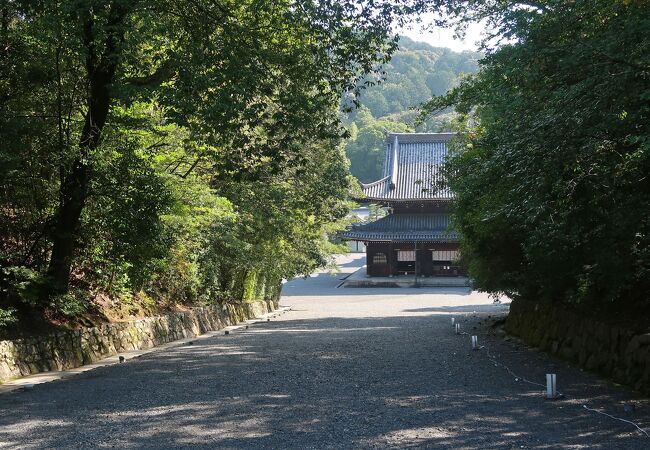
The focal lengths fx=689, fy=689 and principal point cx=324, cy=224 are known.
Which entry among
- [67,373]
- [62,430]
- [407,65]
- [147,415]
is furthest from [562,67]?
[407,65]

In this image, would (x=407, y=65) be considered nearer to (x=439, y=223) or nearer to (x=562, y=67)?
(x=439, y=223)

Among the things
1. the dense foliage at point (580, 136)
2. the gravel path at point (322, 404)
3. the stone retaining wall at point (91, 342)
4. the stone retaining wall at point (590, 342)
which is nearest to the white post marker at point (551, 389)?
the gravel path at point (322, 404)

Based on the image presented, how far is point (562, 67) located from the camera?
6512mm

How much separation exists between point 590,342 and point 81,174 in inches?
304

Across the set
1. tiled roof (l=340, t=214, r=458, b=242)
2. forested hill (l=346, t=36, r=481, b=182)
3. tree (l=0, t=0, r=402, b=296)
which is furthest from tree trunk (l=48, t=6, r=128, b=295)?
forested hill (l=346, t=36, r=481, b=182)

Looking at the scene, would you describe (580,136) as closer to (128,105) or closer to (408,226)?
(128,105)

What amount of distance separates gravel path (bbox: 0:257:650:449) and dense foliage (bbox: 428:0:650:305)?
5.59ft

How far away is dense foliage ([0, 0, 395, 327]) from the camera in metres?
9.02

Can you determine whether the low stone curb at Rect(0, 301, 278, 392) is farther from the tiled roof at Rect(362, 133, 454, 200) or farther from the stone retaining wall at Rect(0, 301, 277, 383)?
the tiled roof at Rect(362, 133, 454, 200)

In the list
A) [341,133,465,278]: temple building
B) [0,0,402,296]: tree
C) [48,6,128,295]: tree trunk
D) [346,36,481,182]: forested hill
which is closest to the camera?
[0,0,402,296]: tree

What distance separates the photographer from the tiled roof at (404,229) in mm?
46031

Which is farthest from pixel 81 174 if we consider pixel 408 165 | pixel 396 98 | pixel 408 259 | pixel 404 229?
pixel 396 98

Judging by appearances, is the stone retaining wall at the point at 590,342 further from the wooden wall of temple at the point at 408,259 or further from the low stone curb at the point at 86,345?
the wooden wall of temple at the point at 408,259

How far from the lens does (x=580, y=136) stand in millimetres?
6445
